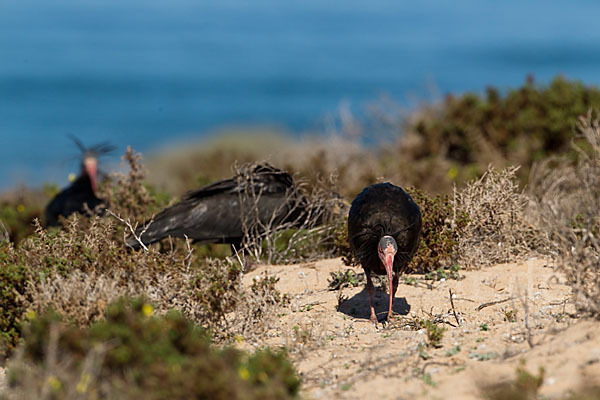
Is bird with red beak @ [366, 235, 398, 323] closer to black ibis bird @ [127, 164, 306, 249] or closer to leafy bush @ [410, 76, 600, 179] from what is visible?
black ibis bird @ [127, 164, 306, 249]

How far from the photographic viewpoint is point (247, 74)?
60094 millimetres

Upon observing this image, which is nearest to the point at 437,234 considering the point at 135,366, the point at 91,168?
the point at 135,366

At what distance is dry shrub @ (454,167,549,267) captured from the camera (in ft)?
23.4

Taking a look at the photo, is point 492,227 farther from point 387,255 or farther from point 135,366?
point 135,366

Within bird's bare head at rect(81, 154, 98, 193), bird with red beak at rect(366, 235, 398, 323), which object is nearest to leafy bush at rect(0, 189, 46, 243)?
bird's bare head at rect(81, 154, 98, 193)

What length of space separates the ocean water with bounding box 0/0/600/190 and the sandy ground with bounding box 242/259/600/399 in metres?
5.59

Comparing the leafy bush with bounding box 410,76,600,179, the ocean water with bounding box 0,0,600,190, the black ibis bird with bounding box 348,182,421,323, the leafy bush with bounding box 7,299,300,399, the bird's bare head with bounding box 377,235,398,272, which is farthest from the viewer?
the ocean water with bounding box 0,0,600,190

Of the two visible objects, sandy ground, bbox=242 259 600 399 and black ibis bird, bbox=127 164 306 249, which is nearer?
sandy ground, bbox=242 259 600 399

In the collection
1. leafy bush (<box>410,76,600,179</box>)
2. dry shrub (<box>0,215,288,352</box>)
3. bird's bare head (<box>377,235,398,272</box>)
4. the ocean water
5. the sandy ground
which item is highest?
the ocean water

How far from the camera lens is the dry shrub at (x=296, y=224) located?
8023 mm

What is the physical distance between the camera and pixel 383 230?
242 inches

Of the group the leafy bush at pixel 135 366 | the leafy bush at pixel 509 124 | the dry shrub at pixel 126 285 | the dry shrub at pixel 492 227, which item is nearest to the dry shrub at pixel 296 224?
the dry shrub at pixel 492 227

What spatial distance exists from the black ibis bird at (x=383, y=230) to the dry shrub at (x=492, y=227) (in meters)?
1.04

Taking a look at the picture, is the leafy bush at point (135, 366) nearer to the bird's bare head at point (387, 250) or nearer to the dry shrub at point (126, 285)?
the dry shrub at point (126, 285)
